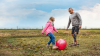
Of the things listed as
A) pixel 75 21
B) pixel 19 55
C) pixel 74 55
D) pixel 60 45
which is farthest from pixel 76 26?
pixel 19 55

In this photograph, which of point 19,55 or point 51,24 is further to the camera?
point 51,24

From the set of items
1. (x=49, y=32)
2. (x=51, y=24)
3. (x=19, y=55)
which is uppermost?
(x=51, y=24)

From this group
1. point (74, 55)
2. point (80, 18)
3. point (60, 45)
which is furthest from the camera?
point (80, 18)

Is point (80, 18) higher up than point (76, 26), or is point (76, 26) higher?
point (80, 18)

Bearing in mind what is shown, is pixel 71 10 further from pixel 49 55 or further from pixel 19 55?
pixel 19 55

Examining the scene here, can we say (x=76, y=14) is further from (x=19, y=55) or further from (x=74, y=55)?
(x=19, y=55)

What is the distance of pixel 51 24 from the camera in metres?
8.08

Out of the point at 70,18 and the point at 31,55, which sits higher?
the point at 70,18

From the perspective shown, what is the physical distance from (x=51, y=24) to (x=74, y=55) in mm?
2682

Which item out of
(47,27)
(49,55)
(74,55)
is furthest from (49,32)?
(74,55)

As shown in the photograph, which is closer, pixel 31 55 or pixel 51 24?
pixel 31 55

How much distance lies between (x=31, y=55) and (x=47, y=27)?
231 centimetres

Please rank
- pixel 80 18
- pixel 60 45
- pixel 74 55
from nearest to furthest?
pixel 74 55
pixel 60 45
pixel 80 18

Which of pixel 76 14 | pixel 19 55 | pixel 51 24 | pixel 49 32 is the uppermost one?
pixel 76 14
